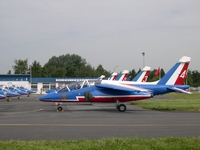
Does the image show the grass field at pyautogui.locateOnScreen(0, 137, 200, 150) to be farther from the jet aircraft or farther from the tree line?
the tree line

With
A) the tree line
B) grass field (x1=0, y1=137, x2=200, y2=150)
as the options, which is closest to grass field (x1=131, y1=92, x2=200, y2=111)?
grass field (x1=0, y1=137, x2=200, y2=150)

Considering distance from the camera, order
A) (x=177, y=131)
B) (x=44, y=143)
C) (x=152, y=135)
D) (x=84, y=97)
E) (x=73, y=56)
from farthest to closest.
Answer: (x=73, y=56) → (x=84, y=97) → (x=177, y=131) → (x=152, y=135) → (x=44, y=143)

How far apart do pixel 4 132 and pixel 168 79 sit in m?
14.3

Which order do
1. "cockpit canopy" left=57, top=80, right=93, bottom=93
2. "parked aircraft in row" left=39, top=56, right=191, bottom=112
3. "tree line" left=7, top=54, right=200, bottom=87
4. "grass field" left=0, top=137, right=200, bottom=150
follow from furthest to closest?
1. "tree line" left=7, top=54, right=200, bottom=87
2. "cockpit canopy" left=57, top=80, right=93, bottom=93
3. "parked aircraft in row" left=39, top=56, right=191, bottom=112
4. "grass field" left=0, top=137, right=200, bottom=150

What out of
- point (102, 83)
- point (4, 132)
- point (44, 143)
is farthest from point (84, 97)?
point (44, 143)

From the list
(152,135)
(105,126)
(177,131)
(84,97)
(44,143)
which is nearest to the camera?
(44,143)

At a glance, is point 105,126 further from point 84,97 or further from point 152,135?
point 84,97

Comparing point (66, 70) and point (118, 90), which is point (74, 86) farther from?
point (66, 70)

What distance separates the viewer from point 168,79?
2197 cm

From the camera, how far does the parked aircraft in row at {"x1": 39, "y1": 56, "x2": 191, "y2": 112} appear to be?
2075 centimetres

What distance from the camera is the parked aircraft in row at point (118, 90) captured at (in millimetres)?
20750

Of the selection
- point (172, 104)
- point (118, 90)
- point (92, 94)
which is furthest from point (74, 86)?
point (172, 104)

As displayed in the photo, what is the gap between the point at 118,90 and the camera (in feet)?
70.1

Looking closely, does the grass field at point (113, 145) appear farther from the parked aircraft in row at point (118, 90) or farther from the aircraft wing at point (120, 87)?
the parked aircraft in row at point (118, 90)
